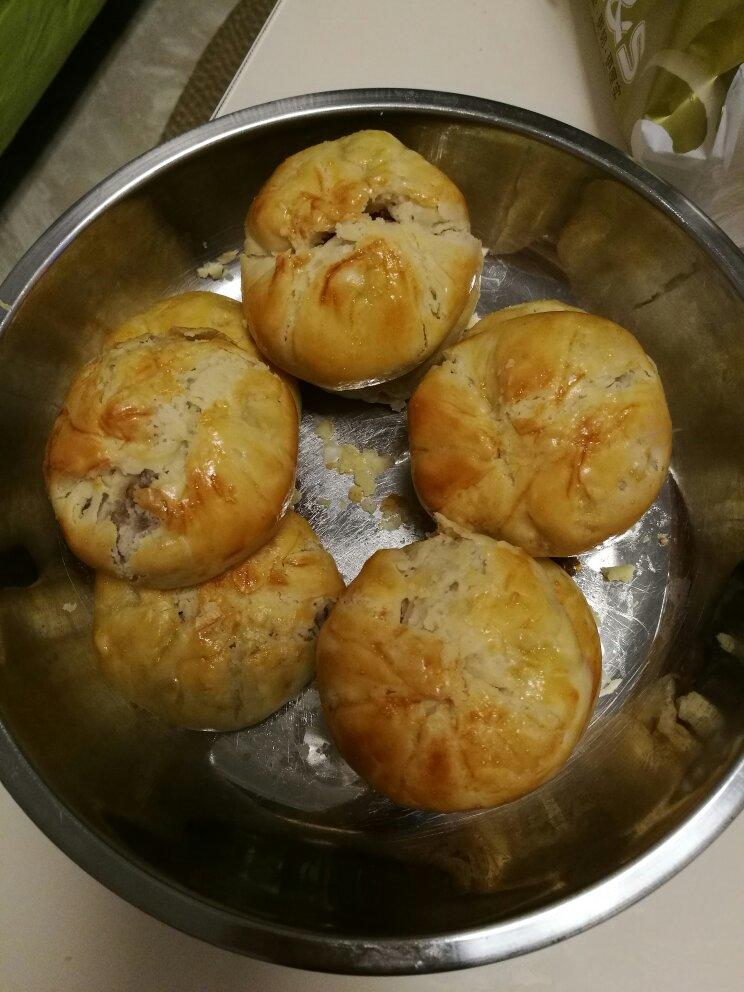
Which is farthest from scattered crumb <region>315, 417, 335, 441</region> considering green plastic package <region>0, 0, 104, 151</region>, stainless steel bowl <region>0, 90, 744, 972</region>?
green plastic package <region>0, 0, 104, 151</region>

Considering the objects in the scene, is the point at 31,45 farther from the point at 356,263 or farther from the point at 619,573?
the point at 619,573

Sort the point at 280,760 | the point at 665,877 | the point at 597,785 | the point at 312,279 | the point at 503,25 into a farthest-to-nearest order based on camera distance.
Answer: the point at 503,25 → the point at 280,760 → the point at 597,785 → the point at 312,279 → the point at 665,877

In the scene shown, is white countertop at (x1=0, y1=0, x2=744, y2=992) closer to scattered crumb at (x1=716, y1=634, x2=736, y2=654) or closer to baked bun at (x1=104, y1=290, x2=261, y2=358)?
scattered crumb at (x1=716, y1=634, x2=736, y2=654)

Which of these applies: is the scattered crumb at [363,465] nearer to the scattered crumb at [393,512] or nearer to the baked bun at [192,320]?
the scattered crumb at [393,512]

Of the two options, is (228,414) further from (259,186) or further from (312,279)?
(259,186)

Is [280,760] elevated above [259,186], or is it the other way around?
[259,186]

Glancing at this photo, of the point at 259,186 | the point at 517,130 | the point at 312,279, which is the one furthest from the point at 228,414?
the point at 517,130
